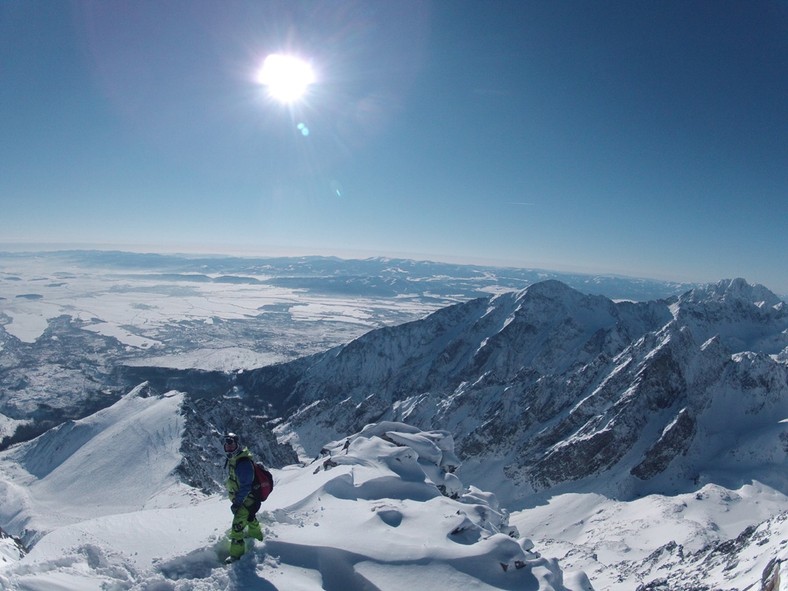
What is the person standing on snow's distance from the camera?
1298 cm

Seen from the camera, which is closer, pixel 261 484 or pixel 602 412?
pixel 261 484

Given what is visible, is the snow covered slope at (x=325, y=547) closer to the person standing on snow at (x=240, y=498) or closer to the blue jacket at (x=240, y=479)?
the person standing on snow at (x=240, y=498)

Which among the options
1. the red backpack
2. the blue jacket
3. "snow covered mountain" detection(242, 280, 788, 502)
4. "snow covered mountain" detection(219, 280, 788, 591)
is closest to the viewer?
the blue jacket

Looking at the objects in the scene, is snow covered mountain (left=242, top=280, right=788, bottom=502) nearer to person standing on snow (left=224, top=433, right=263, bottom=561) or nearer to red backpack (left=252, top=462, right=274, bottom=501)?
red backpack (left=252, top=462, right=274, bottom=501)

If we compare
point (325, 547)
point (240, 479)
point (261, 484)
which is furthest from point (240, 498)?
point (325, 547)

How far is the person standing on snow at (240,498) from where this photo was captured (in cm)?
1298

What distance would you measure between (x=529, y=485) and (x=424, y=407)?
128 ft

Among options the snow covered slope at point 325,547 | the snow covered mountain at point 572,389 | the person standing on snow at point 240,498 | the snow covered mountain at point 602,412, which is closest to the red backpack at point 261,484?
the person standing on snow at point 240,498

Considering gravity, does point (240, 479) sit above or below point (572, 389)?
above

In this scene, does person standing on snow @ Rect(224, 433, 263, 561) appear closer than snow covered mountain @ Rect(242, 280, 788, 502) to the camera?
Yes

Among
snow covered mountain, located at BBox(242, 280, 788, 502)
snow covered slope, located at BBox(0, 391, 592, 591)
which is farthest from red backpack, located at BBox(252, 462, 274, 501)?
snow covered mountain, located at BBox(242, 280, 788, 502)

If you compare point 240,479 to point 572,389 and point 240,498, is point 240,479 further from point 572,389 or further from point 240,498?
point 572,389

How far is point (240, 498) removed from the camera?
13188 millimetres

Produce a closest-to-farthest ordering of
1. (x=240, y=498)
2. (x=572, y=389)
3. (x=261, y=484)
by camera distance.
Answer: (x=240, y=498)
(x=261, y=484)
(x=572, y=389)
